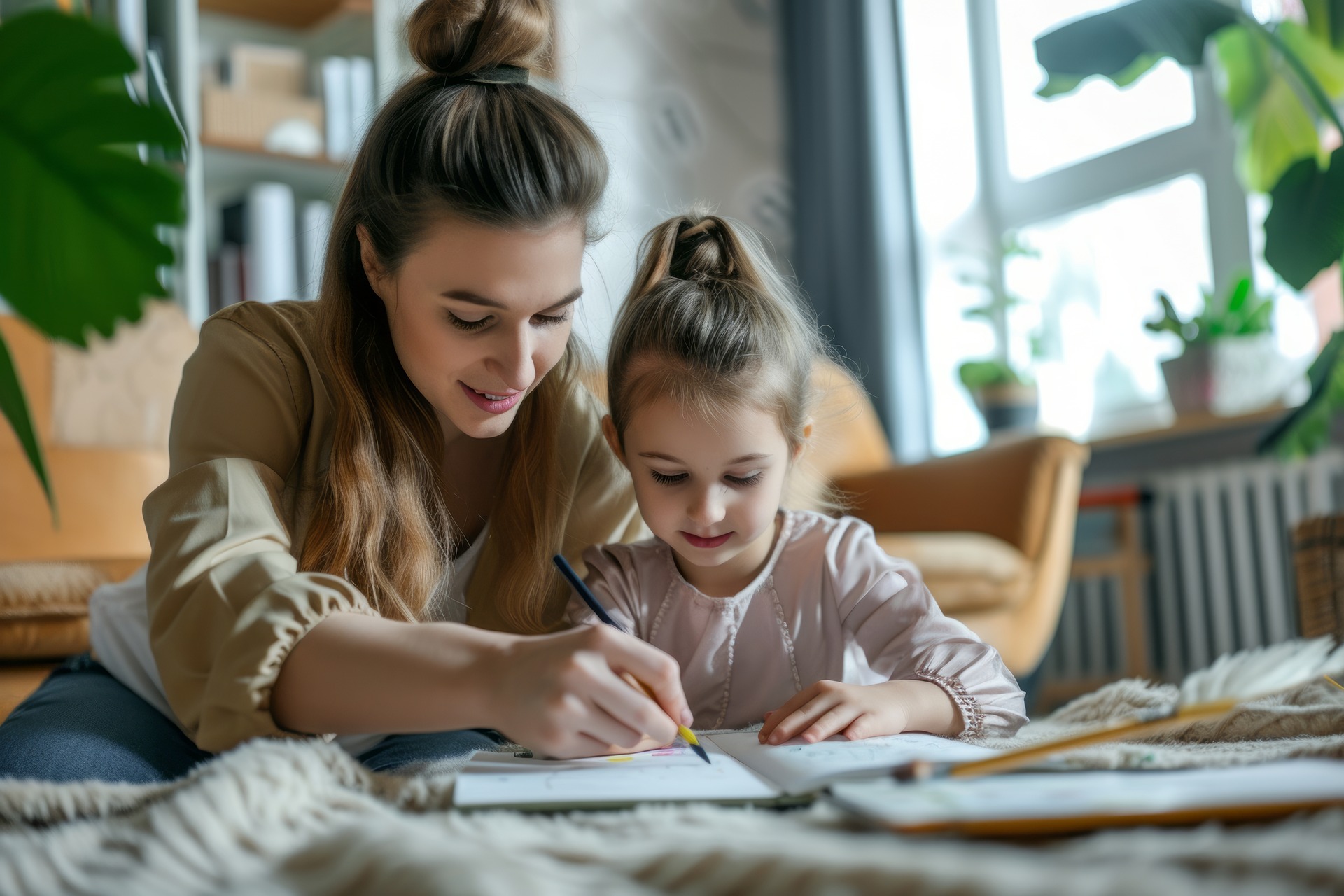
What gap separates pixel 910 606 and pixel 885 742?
0.27 meters

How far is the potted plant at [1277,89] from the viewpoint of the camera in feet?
5.22

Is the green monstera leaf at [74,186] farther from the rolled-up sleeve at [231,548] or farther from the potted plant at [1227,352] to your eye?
the potted plant at [1227,352]

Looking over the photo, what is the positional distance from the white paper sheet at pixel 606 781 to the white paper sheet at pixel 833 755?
0.6 inches

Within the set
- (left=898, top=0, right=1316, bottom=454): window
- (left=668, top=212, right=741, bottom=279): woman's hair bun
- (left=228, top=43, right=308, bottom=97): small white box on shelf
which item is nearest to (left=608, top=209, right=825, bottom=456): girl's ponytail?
(left=668, top=212, right=741, bottom=279): woman's hair bun

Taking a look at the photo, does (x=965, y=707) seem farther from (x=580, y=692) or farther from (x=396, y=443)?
(x=396, y=443)

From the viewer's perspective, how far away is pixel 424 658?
2.01ft

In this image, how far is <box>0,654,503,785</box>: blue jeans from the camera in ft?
2.55

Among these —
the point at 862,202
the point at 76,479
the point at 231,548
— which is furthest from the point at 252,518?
the point at 862,202

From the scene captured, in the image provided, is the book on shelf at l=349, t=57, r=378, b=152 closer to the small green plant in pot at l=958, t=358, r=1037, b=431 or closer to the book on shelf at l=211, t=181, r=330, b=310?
the book on shelf at l=211, t=181, r=330, b=310

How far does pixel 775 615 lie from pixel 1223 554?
6.53ft

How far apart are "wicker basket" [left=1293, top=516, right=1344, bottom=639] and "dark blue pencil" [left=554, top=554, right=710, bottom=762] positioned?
2.78 feet

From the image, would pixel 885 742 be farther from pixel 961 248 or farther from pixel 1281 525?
pixel 961 248

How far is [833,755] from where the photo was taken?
0.63 metres

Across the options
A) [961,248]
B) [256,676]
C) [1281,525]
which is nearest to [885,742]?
[256,676]
